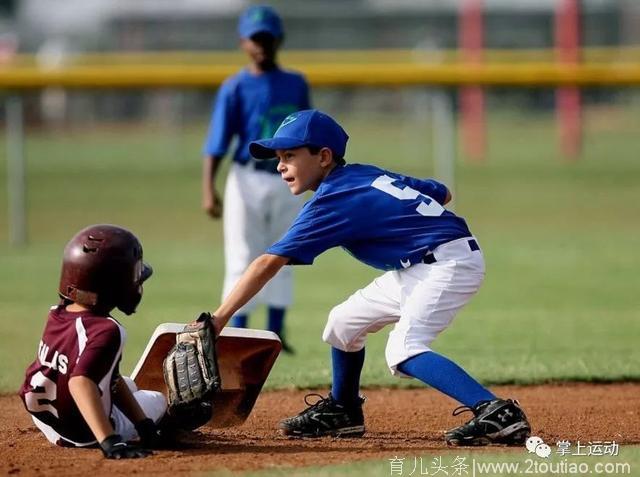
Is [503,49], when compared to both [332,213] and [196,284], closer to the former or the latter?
[196,284]

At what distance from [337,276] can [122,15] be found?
63.8ft

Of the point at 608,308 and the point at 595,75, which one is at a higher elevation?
the point at 595,75

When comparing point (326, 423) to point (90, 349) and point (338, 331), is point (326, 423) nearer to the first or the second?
point (338, 331)

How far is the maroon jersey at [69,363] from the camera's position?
14.6 ft

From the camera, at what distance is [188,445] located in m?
5.00

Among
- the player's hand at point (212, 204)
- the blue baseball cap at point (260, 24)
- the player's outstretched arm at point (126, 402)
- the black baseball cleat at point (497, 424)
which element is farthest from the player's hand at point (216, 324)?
the blue baseball cap at point (260, 24)

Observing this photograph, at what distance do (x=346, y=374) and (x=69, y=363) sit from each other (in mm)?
1360

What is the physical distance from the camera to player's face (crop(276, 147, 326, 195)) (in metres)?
4.98

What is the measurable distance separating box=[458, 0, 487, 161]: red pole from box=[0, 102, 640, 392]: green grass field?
2.23 ft

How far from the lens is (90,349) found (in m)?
4.45

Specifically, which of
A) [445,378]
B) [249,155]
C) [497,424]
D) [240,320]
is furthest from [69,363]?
[249,155]

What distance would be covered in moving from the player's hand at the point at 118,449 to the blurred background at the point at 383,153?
2229 mm

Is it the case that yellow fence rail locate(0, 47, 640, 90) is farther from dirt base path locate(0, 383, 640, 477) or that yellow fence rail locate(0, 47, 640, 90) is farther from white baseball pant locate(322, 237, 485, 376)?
white baseball pant locate(322, 237, 485, 376)

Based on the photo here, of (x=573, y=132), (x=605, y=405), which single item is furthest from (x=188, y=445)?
(x=573, y=132)
